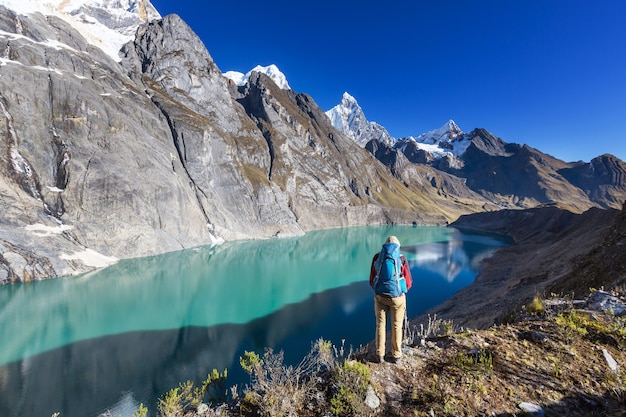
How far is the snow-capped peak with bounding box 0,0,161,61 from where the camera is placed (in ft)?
327

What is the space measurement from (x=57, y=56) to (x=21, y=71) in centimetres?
1175

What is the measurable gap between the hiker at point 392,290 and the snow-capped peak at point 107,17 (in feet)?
363

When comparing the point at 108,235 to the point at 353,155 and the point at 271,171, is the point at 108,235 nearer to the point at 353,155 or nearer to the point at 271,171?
the point at 271,171

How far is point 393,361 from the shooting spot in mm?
6434

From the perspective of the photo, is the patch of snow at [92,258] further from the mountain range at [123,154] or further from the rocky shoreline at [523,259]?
the rocky shoreline at [523,259]

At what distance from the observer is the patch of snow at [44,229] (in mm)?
42603

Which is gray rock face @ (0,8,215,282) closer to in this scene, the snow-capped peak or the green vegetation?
the snow-capped peak

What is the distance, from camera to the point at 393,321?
6.44 m

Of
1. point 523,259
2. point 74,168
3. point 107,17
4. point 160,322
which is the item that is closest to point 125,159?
point 74,168

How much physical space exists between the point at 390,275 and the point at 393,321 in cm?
97

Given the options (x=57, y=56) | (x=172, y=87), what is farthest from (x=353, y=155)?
(x=57, y=56)

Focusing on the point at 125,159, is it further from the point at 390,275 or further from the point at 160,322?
the point at 390,275

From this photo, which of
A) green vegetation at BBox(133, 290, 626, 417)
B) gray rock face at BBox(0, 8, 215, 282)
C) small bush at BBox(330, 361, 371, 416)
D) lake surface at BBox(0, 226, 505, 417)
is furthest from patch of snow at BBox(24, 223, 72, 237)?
small bush at BBox(330, 361, 371, 416)

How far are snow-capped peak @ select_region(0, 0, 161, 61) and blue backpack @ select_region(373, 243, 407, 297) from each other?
110528 millimetres
